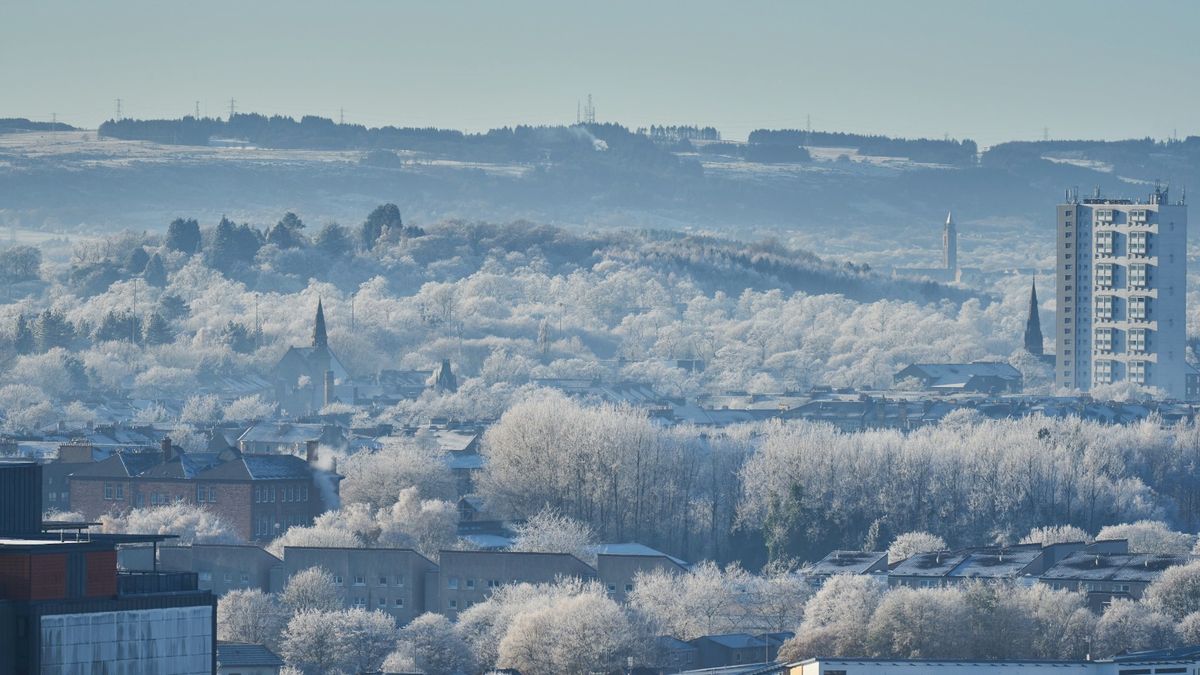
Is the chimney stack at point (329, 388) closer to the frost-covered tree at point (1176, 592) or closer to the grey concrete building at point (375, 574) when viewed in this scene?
the grey concrete building at point (375, 574)

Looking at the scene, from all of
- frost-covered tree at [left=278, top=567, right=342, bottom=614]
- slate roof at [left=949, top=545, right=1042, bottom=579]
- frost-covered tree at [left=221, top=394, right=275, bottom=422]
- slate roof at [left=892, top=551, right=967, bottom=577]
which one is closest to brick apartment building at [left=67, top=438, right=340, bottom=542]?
frost-covered tree at [left=278, top=567, right=342, bottom=614]

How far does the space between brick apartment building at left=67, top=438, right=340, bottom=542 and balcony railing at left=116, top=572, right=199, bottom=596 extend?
56.1 metres

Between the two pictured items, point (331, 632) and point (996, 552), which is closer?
point (331, 632)

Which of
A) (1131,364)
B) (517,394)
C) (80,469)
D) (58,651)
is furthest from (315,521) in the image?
(1131,364)

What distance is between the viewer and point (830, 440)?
114 meters

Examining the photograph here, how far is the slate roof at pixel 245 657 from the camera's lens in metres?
66.2

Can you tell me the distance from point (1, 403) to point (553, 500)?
75885 mm

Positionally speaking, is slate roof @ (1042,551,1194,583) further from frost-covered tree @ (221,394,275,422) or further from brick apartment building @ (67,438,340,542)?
frost-covered tree @ (221,394,275,422)

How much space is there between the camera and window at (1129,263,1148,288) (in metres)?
187

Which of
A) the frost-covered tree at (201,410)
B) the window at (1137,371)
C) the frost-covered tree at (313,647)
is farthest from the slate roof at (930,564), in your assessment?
the window at (1137,371)

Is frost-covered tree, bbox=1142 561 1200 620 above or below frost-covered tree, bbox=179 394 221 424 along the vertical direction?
above

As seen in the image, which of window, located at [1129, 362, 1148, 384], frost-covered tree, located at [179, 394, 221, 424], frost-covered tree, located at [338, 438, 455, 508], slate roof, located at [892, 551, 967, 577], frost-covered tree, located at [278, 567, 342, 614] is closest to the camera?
frost-covered tree, located at [278, 567, 342, 614]

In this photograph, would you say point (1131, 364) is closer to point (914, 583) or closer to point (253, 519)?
point (253, 519)

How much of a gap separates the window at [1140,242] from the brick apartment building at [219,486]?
87784mm
